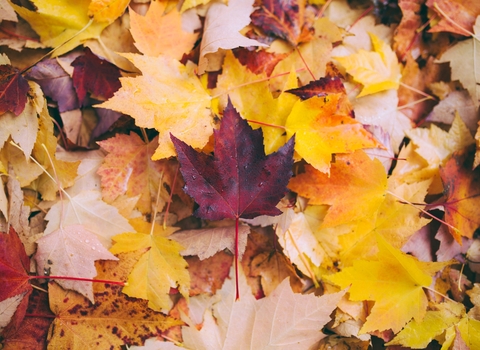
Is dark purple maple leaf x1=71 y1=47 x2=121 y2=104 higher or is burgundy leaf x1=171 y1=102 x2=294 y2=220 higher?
dark purple maple leaf x1=71 y1=47 x2=121 y2=104

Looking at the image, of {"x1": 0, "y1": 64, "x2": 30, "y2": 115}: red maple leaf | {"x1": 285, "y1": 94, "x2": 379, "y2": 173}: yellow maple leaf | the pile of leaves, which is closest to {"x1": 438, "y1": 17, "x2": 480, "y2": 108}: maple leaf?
the pile of leaves

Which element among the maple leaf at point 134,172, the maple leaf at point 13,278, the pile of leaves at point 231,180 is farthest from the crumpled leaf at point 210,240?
the maple leaf at point 13,278

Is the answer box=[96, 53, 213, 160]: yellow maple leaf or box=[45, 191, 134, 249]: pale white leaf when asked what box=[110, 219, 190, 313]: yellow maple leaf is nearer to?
box=[45, 191, 134, 249]: pale white leaf

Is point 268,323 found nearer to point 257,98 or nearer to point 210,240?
point 210,240

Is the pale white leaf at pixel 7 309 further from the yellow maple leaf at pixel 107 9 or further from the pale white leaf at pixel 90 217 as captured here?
the yellow maple leaf at pixel 107 9

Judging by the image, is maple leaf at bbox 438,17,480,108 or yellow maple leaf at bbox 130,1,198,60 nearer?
yellow maple leaf at bbox 130,1,198,60

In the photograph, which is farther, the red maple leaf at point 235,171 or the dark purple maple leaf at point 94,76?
the dark purple maple leaf at point 94,76

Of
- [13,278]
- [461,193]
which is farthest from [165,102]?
[461,193]
